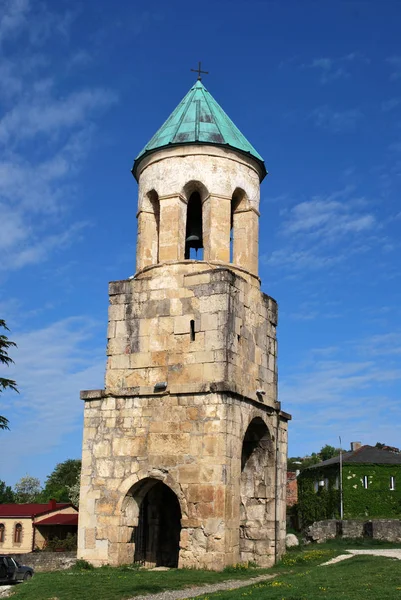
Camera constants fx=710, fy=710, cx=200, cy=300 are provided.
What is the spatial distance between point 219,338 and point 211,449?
245 centimetres

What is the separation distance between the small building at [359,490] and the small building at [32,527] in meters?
14.3

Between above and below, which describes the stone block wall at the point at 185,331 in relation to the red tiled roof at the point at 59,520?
above

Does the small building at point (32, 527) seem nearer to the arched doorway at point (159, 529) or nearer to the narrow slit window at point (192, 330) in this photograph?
the arched doorway at point (159, 529)

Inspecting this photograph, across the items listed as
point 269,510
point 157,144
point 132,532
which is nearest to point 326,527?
point 269,510

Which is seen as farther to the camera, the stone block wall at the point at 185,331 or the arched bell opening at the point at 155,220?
the arched bell opening at the point at 155,220

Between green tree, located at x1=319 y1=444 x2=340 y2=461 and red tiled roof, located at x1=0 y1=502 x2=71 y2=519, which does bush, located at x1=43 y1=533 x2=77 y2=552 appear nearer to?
red tiled roof, located at x1=0 y1=502 x2=71 y2=519

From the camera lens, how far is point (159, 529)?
17.9 m

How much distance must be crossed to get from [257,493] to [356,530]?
1659cm

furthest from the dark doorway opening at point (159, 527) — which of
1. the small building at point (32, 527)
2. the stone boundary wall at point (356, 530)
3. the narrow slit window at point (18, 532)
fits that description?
A: the narrow slit window at point (18, 532)

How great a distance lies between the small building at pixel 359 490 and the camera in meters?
40.7

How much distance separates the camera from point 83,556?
16.0m

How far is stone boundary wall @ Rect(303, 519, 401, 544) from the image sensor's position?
31172mm

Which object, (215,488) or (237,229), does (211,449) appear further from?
(237,229)

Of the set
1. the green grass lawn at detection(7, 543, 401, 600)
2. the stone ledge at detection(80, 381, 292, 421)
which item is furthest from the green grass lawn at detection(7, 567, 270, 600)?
the stone ledge at detection(80, 381, 292, 421)
